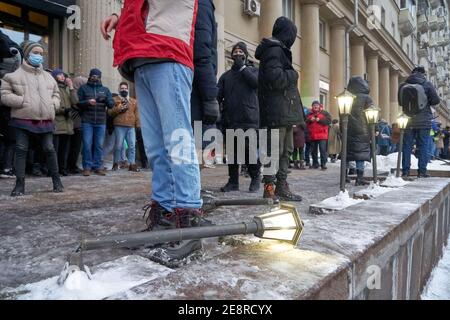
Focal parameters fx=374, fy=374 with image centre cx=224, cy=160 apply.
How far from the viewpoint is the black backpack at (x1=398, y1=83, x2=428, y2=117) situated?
6156mm

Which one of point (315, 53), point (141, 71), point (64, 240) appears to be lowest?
point (64, 240)

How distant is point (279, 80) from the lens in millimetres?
3779

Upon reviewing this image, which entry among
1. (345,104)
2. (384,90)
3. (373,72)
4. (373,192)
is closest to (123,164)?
(345,104)

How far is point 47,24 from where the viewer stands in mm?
7840

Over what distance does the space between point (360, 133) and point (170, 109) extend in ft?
14.2

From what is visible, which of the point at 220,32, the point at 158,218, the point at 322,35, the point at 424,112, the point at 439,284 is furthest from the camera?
the point at 322,35

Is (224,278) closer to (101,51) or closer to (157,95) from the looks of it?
(157,95)

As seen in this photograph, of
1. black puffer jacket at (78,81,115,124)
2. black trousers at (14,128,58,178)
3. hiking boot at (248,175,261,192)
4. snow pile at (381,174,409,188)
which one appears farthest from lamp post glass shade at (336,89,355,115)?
black puffer jacket at (78,81,115,124)

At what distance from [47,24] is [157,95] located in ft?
23.8

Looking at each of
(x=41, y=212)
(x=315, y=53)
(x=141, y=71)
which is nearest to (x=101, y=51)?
(x=41, y=212)

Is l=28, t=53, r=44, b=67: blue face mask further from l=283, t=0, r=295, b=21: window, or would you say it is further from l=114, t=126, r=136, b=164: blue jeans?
l=283, t=0, r=295, b=21: window

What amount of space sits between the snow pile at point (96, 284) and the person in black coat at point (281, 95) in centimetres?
228

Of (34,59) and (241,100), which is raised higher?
(34,59)

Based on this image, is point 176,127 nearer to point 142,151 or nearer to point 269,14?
point 142,151
